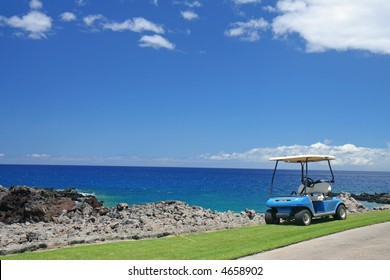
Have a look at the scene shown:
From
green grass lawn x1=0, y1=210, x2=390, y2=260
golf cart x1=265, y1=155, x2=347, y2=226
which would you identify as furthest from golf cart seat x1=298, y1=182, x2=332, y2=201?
green grass lawn x1=0, y1=210, x2=390, y2=260

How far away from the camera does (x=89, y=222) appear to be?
29.2 metres

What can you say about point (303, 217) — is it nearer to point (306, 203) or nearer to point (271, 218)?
point (306, 203)

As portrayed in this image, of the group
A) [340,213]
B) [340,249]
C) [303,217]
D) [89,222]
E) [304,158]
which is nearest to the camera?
[340,249]

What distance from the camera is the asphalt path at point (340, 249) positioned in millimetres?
10742

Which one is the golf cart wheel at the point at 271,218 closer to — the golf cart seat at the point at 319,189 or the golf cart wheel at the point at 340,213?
the golf cart seat at the point at 319,189

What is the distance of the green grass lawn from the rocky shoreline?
72.3 inches

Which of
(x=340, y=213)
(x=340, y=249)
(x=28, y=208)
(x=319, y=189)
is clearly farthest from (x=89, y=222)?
(x=340, y=249)

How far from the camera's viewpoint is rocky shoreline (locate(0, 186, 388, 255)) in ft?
53.8

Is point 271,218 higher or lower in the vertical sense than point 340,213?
lower

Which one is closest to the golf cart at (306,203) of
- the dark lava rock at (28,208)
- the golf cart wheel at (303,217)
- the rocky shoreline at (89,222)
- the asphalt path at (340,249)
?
the golf cart wheel at (303,217)

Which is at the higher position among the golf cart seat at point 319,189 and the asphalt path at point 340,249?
the golf cart seat at point 319,189

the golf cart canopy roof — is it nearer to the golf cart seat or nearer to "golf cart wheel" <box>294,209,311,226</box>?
the golf cart seat

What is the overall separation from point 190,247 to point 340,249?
4003 mm
